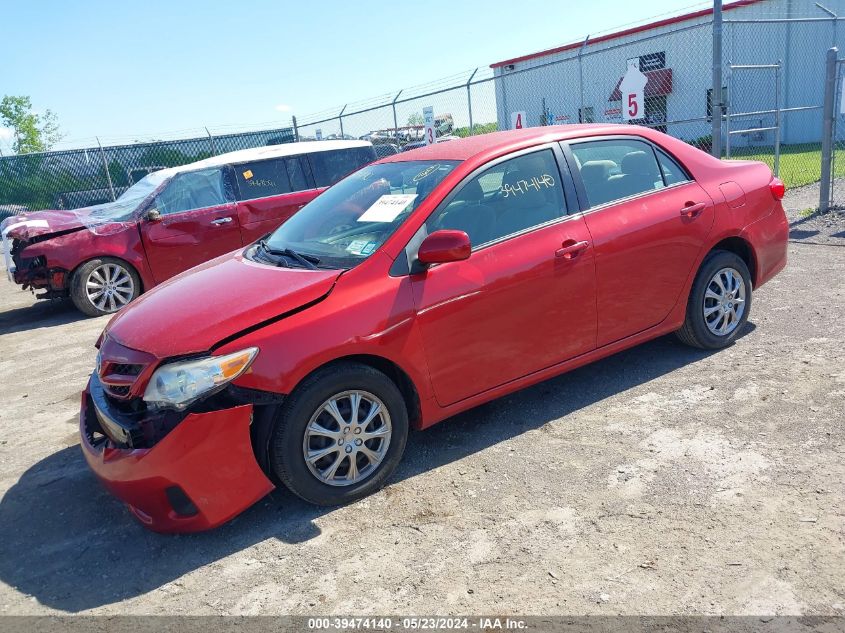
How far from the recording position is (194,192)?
8398 millimetres

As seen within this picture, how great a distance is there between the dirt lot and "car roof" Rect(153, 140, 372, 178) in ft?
15.8

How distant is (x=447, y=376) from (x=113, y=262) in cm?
599

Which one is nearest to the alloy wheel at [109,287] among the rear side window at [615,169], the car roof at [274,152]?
the car roof at [274,152]

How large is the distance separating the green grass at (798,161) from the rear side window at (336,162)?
26.8 feet

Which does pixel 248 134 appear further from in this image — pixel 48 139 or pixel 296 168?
pixel 48 139

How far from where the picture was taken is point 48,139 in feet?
170

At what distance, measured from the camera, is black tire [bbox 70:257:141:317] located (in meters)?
7.99

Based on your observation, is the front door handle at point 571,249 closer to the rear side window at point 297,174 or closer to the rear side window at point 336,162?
the rear side window at point 336,162

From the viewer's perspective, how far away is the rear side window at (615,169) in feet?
13.9

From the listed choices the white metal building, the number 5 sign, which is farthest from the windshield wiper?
the white metal building

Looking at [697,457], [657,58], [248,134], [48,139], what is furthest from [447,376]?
[48,139]

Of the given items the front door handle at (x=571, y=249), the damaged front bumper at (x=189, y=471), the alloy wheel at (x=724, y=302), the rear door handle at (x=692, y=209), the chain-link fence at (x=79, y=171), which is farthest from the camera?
the chain-link fence at (x=79, y=171)

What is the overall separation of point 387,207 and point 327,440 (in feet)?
4.62

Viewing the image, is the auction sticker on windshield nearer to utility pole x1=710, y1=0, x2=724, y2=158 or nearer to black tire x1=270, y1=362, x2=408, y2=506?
black tire x1=270, y1=362, x2=408, y2=506
